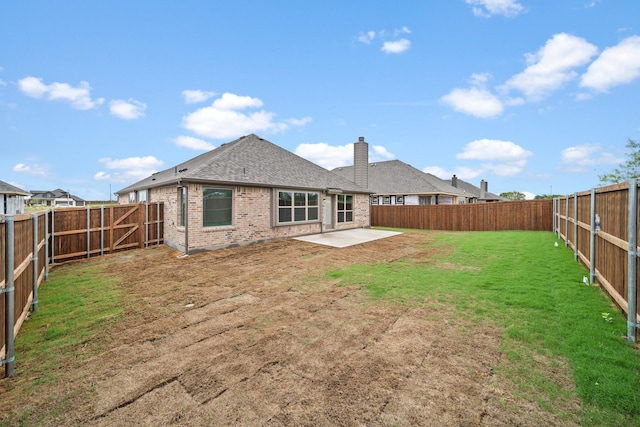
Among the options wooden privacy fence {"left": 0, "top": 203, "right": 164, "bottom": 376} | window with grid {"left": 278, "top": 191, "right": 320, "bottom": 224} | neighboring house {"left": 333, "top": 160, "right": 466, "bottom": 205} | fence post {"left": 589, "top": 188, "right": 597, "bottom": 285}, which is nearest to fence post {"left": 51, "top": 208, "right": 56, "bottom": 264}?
wooden privacy fence {"left": 0, "top": 203, "right": 164, "bottom": 376}

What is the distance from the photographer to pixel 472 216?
18344 millimetres

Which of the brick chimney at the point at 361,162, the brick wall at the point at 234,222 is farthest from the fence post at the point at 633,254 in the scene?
the brick chimney at the point at 361,162

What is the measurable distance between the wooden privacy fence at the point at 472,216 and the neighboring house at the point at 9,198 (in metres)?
29.3

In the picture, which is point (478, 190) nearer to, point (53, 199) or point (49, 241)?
point (49, 241)

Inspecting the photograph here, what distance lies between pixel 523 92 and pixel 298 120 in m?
15.7

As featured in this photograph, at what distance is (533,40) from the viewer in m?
12.8

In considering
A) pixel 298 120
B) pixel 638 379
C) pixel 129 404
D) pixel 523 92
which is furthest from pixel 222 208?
pixel 523 92

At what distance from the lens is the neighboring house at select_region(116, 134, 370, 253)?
419 inches

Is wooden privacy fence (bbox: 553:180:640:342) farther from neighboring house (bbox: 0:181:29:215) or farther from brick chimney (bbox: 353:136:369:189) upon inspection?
neighboring house (bbox: 0:181:29:215)

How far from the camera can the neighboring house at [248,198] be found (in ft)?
34.9

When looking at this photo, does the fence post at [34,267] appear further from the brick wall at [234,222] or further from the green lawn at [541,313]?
the green lawn at [541,313]

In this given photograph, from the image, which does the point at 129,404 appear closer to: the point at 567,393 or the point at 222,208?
the point at 567,393

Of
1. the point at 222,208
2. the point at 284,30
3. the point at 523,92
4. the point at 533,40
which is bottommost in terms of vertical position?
the point at 222,208

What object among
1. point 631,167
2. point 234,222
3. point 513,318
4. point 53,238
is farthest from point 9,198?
point 631,167
